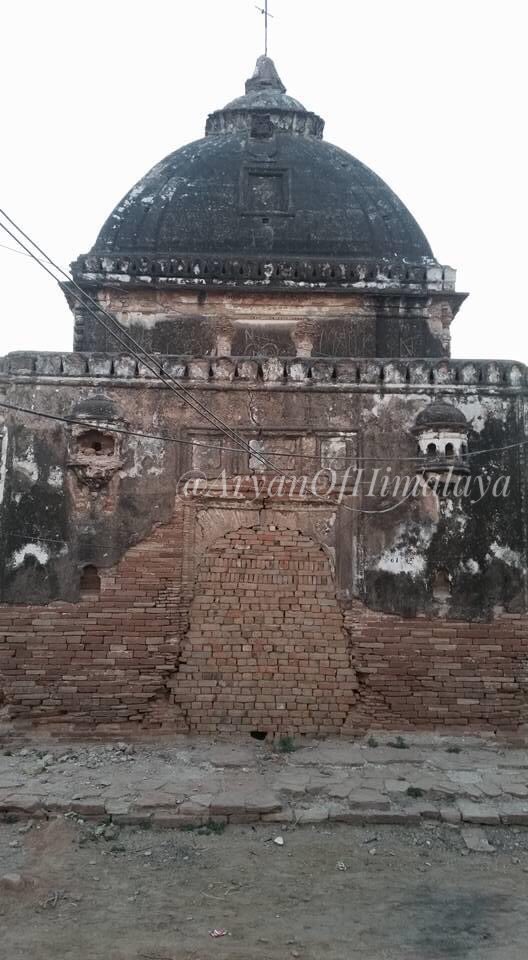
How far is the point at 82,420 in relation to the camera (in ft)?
28.2

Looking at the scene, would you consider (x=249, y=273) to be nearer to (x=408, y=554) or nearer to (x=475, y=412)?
(x=475, y=412)

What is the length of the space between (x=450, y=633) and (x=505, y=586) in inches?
29.8

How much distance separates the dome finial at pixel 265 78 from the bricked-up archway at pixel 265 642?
9.28 metres

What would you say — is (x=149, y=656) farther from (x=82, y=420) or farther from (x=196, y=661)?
(x=82, y=420)

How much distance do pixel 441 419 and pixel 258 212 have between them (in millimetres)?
4989

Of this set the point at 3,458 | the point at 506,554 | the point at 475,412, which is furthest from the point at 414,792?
the point at 3,458

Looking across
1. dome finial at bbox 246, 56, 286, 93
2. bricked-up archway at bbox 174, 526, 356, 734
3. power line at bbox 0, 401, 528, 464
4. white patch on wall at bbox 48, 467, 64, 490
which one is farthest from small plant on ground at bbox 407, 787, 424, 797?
dome finial at bbox 246, 56, 286, 93

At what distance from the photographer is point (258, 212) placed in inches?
473

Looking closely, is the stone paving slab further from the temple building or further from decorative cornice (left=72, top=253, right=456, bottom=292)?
decorative cornice (left=72, top=253, right=456, bottom=292)

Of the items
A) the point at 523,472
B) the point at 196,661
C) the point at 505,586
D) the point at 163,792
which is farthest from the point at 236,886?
the point at 523,472

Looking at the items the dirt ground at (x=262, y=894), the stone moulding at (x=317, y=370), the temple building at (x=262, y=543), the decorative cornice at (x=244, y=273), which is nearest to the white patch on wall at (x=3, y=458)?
the temple building at (x=262, y=543)

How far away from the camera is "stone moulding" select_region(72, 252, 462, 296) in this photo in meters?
11.2

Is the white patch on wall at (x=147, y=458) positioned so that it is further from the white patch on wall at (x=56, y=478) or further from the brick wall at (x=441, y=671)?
the brick wall at (x=441, y=671)

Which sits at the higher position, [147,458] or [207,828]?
[147,458]
